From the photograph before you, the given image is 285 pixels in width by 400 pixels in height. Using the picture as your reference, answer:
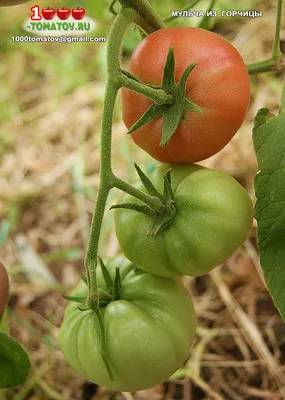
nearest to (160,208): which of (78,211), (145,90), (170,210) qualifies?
(170,210)

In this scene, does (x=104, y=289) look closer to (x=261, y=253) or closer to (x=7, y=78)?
(x=261, y=253)

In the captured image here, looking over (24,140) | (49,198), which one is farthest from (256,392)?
(24,140)

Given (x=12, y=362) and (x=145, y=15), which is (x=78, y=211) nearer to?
(x=12, y=362)

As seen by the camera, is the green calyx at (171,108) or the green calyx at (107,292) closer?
the green calyx at (171,108)

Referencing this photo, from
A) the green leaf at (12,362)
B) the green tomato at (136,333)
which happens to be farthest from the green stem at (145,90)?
the green leaf at (12,362)

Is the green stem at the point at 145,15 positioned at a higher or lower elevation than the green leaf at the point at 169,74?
higher

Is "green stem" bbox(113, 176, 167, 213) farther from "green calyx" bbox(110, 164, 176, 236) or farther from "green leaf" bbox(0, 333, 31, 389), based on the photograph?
"green leaf" bbox(0, 333, 31, 389)

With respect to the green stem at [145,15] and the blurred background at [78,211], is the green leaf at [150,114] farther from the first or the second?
the blurred background at [78,211]

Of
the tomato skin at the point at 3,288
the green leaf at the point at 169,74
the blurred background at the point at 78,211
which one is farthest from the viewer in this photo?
the blurred background at the point at 78,211
